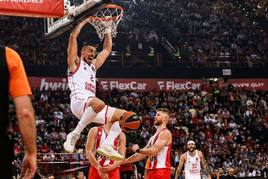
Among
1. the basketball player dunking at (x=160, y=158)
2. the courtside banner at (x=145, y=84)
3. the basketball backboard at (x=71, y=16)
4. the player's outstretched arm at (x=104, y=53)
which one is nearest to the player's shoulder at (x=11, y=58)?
the player's outstretched arm at (x=104, y=53)

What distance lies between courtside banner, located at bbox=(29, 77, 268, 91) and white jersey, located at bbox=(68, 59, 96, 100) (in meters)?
15.8

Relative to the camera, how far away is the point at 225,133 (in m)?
24.0

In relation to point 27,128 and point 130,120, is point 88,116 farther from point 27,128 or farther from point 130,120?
point 27,128

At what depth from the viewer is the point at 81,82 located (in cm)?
798

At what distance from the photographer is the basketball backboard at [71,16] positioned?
10.3 metres

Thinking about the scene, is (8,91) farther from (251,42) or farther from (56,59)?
(251,42)

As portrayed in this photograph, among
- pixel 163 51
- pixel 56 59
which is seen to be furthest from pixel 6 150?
pixel 163 51

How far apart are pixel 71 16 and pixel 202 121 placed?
47.5 feet

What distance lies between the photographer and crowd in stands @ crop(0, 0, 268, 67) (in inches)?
981

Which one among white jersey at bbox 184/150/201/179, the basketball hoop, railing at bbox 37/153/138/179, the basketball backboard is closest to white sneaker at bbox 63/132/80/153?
the basketball hoop

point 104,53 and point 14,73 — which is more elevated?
point 104,53

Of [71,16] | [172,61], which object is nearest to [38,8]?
[71,16]

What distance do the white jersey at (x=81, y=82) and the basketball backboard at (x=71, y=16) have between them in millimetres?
2549

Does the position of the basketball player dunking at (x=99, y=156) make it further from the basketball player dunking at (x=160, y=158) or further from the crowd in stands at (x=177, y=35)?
the crowd in stands at (x=177, y=35)
